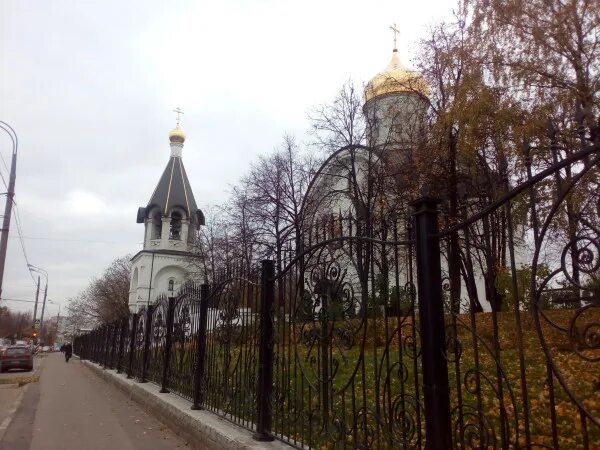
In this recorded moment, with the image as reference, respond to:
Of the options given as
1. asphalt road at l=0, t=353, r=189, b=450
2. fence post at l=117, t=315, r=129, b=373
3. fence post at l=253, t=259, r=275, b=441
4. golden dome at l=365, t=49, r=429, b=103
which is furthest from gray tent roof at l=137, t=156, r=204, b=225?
fence post at l=253, t=259, r=275, b=441

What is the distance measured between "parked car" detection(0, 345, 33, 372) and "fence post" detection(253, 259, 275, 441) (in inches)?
928

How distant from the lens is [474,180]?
45.0 feet

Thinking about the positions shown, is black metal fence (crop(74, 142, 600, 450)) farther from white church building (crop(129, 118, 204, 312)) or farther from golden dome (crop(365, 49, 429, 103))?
white church building (crop(129, 118, 204, 312))

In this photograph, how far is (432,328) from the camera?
284cm

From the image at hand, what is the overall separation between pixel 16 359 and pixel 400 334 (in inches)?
1021

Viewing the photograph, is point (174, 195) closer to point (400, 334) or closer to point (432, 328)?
point (400, 334)

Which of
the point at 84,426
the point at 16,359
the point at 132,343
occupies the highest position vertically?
the point at 132,343

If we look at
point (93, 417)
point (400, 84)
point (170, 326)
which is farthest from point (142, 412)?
point (400, 84)

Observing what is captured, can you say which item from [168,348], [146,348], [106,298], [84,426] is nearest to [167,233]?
[106,298]

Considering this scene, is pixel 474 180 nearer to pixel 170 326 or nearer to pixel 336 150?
pixel 336 150

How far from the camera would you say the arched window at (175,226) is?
4341 centimetres

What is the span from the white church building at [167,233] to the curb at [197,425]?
35.0 meters

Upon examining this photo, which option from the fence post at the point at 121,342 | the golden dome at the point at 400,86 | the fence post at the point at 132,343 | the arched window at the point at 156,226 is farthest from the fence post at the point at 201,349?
the arched window at the point at 156,226

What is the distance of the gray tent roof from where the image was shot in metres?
43.1
